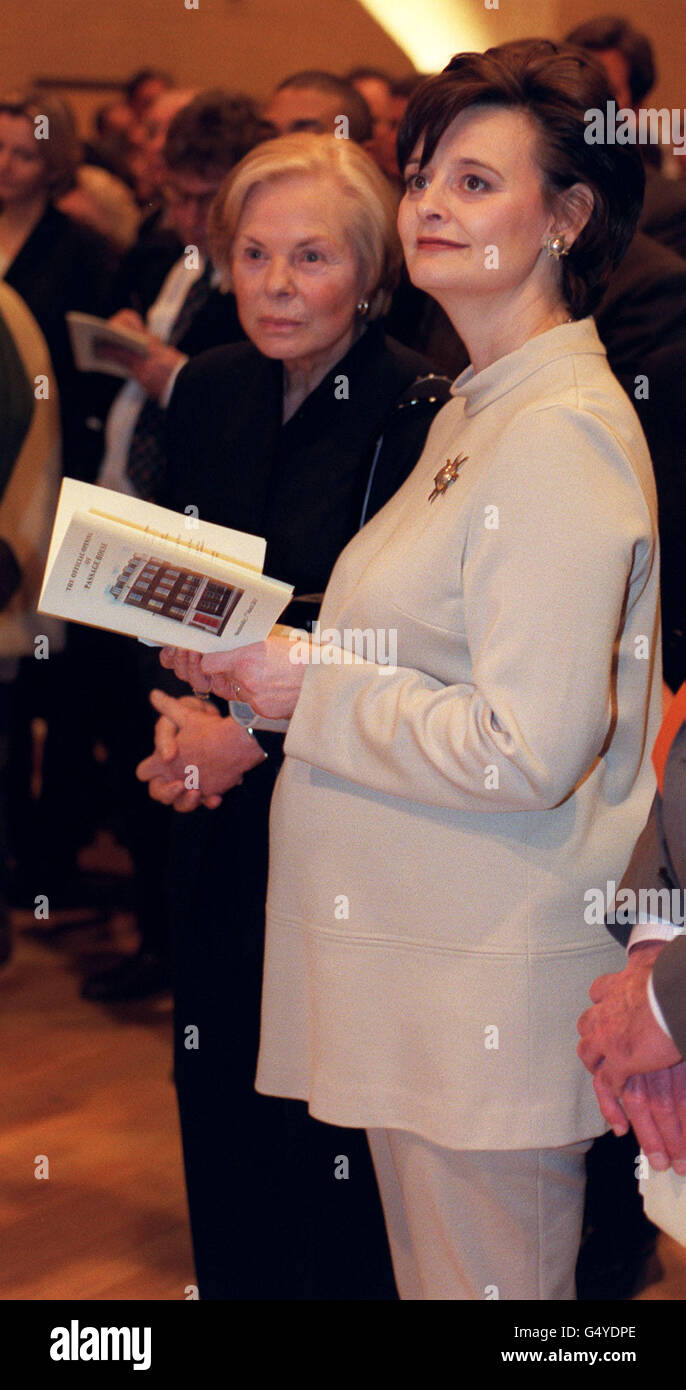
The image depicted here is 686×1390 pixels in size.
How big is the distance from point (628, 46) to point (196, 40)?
5.49 meters

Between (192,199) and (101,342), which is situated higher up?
(192,199)

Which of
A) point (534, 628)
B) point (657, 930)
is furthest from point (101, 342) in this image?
point (657, 930)

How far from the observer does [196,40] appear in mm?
8352

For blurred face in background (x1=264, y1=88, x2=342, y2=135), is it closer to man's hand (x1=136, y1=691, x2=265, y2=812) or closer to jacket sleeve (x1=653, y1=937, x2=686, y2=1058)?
man's hand (x1=136, y1=691, x2=265, y2=812)

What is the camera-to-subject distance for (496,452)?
1480 mm

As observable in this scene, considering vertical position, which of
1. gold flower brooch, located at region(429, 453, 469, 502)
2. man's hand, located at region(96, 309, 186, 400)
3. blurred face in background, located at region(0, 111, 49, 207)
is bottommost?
gold flower brooch, located at region(429, 453, 469, 502)

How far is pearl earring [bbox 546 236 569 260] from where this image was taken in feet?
5.09

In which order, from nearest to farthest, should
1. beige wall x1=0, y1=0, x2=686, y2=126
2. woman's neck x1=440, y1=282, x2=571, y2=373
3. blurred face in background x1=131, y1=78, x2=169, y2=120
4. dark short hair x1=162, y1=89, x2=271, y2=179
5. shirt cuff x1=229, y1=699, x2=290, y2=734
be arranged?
woman's neck x1=440, y1=282, x2=571, y2=373 < shirt cuff x1=229, y1=699, x2=290, y2=734 < dark short hair x1=162, y1=89, x2=271, y2=179 < blurred face in background x1=131, y1=78, x2=169, y2=120 < beige wall x1=0, y1=0, x2=686, y2=126

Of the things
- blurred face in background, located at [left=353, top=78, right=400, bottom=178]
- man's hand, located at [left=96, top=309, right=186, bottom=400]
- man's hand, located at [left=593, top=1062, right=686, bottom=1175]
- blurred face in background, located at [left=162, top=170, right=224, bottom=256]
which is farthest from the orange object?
blurred face in background, located at [left=353, top=78, right=400, bottom=178]

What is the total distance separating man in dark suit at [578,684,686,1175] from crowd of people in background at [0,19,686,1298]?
603mm

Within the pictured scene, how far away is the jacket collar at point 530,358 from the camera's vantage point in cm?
154

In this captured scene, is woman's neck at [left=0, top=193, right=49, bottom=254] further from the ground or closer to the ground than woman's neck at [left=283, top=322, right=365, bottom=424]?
further from the ground

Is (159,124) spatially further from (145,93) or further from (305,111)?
(145,93)

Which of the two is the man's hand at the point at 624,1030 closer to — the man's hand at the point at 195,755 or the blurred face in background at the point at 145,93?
the man's hand at the point at 195,755
